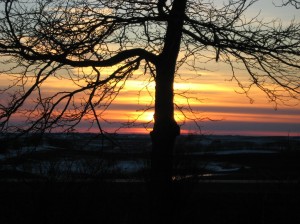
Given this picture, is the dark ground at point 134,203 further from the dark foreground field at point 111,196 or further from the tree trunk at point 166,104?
the tree trunk at point 166,104

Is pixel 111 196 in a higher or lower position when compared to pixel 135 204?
higher

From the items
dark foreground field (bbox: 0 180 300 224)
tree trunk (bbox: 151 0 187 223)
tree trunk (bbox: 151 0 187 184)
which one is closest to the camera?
dark foreground field (bbox: 0 180 300 224)

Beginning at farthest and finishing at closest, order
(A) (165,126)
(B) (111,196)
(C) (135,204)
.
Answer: (C) (135,204), (A) (165,126), (B) (111,196)

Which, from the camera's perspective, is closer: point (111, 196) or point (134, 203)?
point (111, 196)

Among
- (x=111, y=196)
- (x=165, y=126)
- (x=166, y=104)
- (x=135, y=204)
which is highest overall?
(x=166, y=104)

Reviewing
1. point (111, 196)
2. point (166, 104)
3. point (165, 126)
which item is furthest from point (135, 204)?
point (166, 104)

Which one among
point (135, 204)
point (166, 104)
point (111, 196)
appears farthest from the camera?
point (135, 204)

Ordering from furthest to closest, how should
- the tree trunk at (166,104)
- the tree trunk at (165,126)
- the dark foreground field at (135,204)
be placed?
1. the tree trunk at (166,104)
2. the tree trunk at (165,126)
3. the dark foreground field at (135,204)

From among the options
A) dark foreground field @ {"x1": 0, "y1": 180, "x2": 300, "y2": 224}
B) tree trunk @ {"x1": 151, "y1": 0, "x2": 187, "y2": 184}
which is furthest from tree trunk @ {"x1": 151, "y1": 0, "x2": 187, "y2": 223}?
dark foreground field @ {"x1": 0, "y1": 180, "x2": 300, "y2": 224}

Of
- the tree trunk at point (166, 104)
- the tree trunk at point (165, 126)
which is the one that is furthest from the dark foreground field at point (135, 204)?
the tree trunk at point (166, 104)

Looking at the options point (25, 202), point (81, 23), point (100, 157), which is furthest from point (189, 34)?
point (25, 202)

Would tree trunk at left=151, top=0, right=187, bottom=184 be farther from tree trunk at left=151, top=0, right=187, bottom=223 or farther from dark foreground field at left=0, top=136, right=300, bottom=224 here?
dark foreground field at left=0, top=136, right=300, bottom=224

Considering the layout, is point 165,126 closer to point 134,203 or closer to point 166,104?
point 166,104

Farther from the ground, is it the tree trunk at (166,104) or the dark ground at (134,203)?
the tree trunk at (166,104)
